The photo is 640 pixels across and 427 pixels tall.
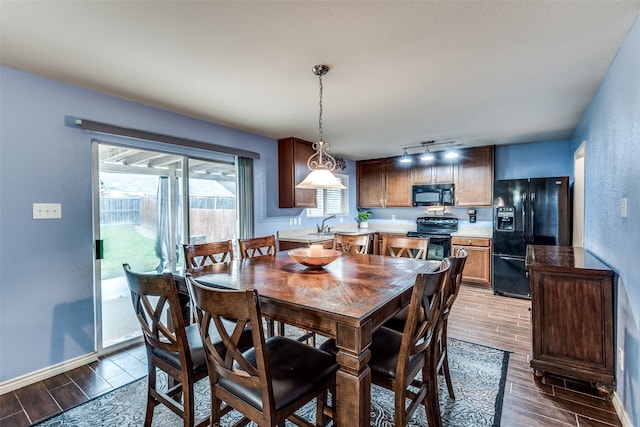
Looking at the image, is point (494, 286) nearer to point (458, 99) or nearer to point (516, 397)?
point (516, 397)

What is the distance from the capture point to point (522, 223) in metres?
4.21

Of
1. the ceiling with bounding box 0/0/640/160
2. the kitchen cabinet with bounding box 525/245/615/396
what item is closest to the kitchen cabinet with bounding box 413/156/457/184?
the ceiling with bounding box 0/0/640/160

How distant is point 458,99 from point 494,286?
2955mm

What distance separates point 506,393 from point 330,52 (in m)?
2.62

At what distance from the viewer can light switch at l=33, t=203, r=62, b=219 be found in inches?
91.4

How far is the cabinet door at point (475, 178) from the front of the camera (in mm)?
4840

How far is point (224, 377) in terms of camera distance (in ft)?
4.40

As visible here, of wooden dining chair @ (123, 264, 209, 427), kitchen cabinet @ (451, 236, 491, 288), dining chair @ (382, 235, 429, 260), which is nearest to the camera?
wooden dining chair @ (123, 264, 209, 427)

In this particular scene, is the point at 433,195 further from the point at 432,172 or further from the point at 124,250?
the point at 124,250

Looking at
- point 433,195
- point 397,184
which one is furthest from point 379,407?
point 397,184

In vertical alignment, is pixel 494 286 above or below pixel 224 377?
below

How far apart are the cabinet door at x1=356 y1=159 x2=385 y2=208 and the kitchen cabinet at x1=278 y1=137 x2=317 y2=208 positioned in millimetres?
1963

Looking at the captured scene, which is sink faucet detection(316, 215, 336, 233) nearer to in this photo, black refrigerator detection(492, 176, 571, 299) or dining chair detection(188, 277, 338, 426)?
black refrigerator detection(492, 176, 571, 299)

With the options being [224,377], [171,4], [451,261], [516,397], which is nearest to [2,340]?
[224,377]
